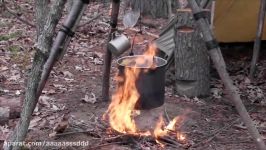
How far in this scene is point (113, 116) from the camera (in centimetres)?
466

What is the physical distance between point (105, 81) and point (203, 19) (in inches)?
83.0

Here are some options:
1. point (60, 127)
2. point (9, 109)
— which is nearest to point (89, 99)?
point (9, 109)

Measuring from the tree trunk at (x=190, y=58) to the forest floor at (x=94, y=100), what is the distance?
0.16m

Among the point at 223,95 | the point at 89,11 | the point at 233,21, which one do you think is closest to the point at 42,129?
the point at 223,95

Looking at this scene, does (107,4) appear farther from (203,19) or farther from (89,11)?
(203,19)

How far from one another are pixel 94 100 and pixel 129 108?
1.14 metres

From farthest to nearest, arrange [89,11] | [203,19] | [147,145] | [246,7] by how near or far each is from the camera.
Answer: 1. [89,11]
2. [246,7]
3. [147,145]
4. [203,19]

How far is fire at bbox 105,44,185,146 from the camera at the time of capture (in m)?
4.28

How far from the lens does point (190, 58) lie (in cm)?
587

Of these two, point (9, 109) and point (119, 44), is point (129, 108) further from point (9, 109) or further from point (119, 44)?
point (9, 109)

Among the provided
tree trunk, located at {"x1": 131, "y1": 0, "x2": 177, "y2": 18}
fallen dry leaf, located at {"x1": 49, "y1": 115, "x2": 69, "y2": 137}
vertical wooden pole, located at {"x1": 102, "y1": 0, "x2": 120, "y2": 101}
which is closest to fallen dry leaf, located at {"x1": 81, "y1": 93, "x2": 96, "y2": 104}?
vertical wooden pole, located at {"x1": 102, "y1": 0, "x2": 120, "y2": 101}

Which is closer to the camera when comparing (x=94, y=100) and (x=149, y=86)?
(x=149, y=86)

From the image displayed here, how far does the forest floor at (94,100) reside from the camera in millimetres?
4438

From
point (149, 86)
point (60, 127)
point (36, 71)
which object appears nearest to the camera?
point (36, 71)
